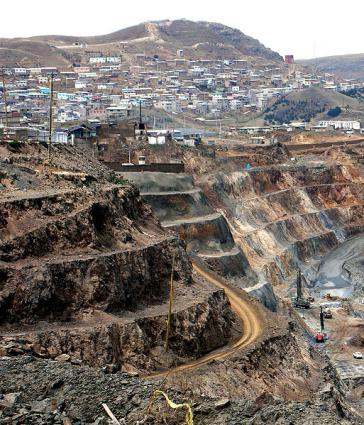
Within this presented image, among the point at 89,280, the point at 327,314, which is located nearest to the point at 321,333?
the point at 327,314

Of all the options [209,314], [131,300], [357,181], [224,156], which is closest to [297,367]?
[209,314]

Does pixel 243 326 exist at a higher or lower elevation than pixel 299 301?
higher

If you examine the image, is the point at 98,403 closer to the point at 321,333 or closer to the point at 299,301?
the point at 321,333

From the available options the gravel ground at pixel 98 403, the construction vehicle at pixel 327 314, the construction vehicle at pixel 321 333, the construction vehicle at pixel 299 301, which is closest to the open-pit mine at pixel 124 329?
the gravel ground at pixel 98 403

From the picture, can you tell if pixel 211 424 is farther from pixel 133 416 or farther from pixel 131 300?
pixel 131 300

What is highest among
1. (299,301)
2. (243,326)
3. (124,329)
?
(124,329)

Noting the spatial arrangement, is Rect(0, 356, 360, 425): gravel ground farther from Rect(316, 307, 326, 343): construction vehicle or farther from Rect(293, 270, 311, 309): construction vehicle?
Rect(293, 270, 311, 309): construction vehicle

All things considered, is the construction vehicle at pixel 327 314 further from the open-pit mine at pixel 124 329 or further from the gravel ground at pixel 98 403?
the gravel ground at pixel 98 403

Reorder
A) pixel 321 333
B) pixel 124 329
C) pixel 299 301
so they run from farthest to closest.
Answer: pixel 299 301
pixel 321 333
pixel 124 329
